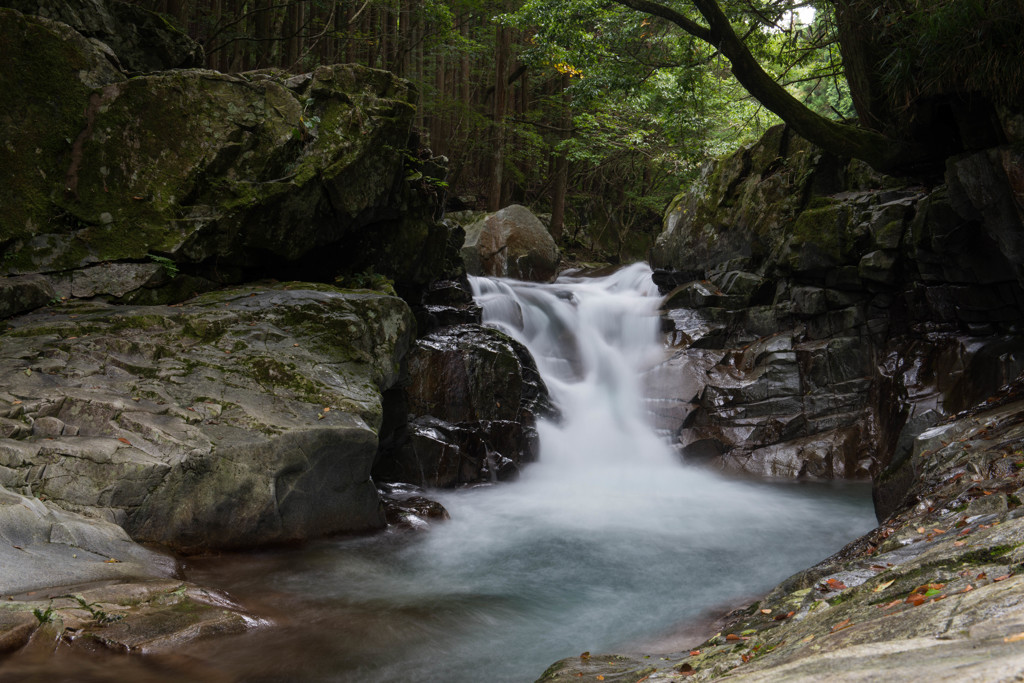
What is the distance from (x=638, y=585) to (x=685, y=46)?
A: 8.23 metres

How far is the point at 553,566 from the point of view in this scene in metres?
6.76

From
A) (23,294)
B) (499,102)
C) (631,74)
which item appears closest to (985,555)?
(23,294)

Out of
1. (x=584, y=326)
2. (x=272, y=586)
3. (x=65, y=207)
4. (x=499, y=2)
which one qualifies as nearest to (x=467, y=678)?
(x=272, y=586)

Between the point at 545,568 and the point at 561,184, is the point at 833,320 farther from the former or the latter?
the point at 561,184

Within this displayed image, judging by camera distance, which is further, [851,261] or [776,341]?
[776,341]

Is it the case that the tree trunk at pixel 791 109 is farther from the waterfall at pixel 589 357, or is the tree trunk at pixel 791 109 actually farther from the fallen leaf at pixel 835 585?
the fallen leaf at pixel 835 585

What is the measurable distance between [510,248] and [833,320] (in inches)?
336

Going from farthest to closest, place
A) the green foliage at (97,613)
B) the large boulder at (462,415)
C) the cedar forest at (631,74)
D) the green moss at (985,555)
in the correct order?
the large boulder at (462,415), the cedar forest at (631,74), the green foliage at (97,613), the green moss at (985,555)

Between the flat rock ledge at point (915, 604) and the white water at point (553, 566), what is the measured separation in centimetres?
114

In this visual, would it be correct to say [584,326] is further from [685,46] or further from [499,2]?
[499,2]

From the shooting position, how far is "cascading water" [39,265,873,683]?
454 centimetres

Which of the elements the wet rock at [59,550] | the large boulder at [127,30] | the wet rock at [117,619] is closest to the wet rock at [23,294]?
the wet rock at [59,550]

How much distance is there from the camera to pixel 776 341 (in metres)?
12.1

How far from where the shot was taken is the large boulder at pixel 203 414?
514 centimetres
